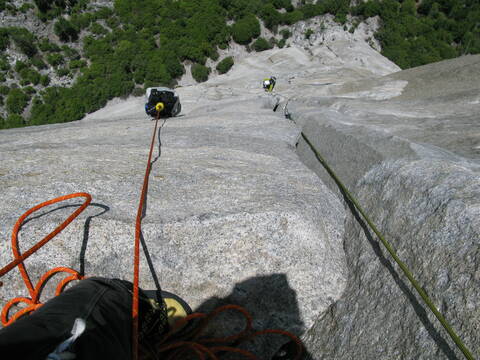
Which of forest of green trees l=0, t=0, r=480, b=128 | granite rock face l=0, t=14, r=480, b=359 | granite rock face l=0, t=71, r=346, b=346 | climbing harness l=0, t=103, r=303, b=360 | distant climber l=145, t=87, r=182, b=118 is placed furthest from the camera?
forest of green trees l=0, t=0, r=480, b=128

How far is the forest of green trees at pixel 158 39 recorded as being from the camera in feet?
181

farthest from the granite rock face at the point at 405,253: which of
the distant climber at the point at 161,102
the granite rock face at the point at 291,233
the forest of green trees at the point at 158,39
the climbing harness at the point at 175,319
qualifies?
the forest of green trees at the point at 158,39

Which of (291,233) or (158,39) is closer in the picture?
(291,233)

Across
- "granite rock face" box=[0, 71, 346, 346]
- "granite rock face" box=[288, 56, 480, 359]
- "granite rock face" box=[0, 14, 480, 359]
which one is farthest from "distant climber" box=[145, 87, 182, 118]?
"granite rock face" box=[288, 56, 480, 359]

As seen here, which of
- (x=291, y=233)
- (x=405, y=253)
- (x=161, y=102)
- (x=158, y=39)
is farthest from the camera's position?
(x=158, y=39)

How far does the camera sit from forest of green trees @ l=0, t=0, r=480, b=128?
55.1 m

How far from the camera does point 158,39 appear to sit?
68.2 meters

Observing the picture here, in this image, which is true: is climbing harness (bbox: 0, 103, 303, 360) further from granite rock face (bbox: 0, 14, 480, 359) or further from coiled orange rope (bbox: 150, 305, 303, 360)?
granite rock face (bbox: 0, 14, 480, 359)

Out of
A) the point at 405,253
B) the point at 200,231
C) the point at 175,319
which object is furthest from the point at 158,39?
the point at 405,253

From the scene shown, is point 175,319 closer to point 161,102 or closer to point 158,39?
point 161,102

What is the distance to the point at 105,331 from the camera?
5.58 ft

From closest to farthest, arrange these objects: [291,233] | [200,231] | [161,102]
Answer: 1. [200,231]
2. [291,233]
3. [161,102]

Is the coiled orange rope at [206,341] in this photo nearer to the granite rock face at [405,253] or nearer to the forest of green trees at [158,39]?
the granite rock face at [405,253]

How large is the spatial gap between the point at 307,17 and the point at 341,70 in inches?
1880
